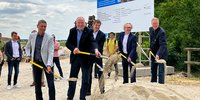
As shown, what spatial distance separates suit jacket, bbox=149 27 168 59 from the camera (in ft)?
31.1

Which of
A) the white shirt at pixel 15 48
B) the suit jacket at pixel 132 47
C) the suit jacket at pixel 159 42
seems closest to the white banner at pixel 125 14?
the white shirt at pixel 15 48

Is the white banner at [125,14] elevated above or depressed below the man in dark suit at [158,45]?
above

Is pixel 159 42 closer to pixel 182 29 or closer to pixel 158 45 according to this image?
pixel 158 45

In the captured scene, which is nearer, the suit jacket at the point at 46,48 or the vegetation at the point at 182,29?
the suit jacket at the point at 46,48

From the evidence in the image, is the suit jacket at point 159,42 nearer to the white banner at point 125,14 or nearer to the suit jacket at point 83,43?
the suit jacket at point 83,43

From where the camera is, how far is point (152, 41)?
9.87 metres

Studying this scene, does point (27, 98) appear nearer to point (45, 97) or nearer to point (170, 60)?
point (45, 97)

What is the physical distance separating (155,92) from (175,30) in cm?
1147

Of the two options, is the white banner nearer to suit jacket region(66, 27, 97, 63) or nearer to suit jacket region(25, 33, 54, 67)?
suit jacket region(66, 27, 97, 63)

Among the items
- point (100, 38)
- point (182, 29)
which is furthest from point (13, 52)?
point (182, 29)

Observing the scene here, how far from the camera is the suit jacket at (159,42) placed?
9.48 m

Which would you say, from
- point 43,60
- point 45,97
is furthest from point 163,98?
point 45,97

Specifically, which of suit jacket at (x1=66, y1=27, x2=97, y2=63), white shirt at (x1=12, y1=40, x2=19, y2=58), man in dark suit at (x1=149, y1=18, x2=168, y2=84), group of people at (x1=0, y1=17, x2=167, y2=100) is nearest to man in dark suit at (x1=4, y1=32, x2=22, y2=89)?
white shirt at (x1=12, y1=40, x2=19, y2=58)

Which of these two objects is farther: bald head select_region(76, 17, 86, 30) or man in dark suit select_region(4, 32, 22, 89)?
man in dark suit select_region(4, 32, 22, 89)
